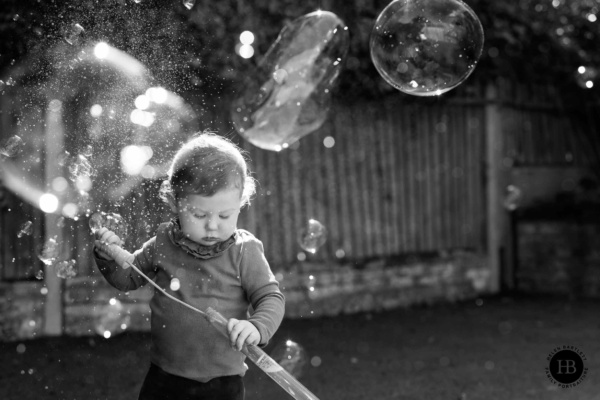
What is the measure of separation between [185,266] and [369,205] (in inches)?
211

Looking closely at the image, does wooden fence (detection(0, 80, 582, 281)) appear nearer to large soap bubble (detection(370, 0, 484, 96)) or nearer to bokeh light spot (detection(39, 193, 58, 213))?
bokeh light spot (detection(39, 193, 58, 213))

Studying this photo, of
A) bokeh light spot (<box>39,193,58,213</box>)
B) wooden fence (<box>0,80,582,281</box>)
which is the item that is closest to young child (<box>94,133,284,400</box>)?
bokeh light spot (<box>39,193,58,213</box>)

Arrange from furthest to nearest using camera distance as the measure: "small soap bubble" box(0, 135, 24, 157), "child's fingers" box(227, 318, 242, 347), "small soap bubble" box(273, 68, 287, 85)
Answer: "small soap bubble" box(273, 68, 287, 85)
"small soap bubble" box(0, 135, 24, 157)
"child's fingers" box(227, 318, 242, 347)

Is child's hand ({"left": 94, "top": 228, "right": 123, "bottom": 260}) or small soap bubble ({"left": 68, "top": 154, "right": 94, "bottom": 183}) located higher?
small soap bubble ({"left": 68, "top": 154, "right": 94, "bottom": 183})

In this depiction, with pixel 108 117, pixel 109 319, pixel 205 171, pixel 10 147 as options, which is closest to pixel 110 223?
pixel 108 117

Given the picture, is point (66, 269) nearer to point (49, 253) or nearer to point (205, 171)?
point (49, 253)

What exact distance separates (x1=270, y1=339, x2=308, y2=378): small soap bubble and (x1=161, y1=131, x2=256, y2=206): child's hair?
1142 millimetres

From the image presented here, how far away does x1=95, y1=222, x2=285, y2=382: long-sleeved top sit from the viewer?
2.34 m

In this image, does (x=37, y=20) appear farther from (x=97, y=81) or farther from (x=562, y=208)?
(x=562, y=208)

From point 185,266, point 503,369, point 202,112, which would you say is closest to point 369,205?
point 503,369

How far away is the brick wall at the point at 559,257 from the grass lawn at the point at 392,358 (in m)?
0.85

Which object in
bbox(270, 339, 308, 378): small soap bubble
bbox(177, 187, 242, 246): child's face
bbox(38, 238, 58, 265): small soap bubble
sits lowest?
bbox(270, 339, 308, 378): small soap bubble

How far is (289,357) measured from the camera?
349 cm

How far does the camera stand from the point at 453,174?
838 centimetres
